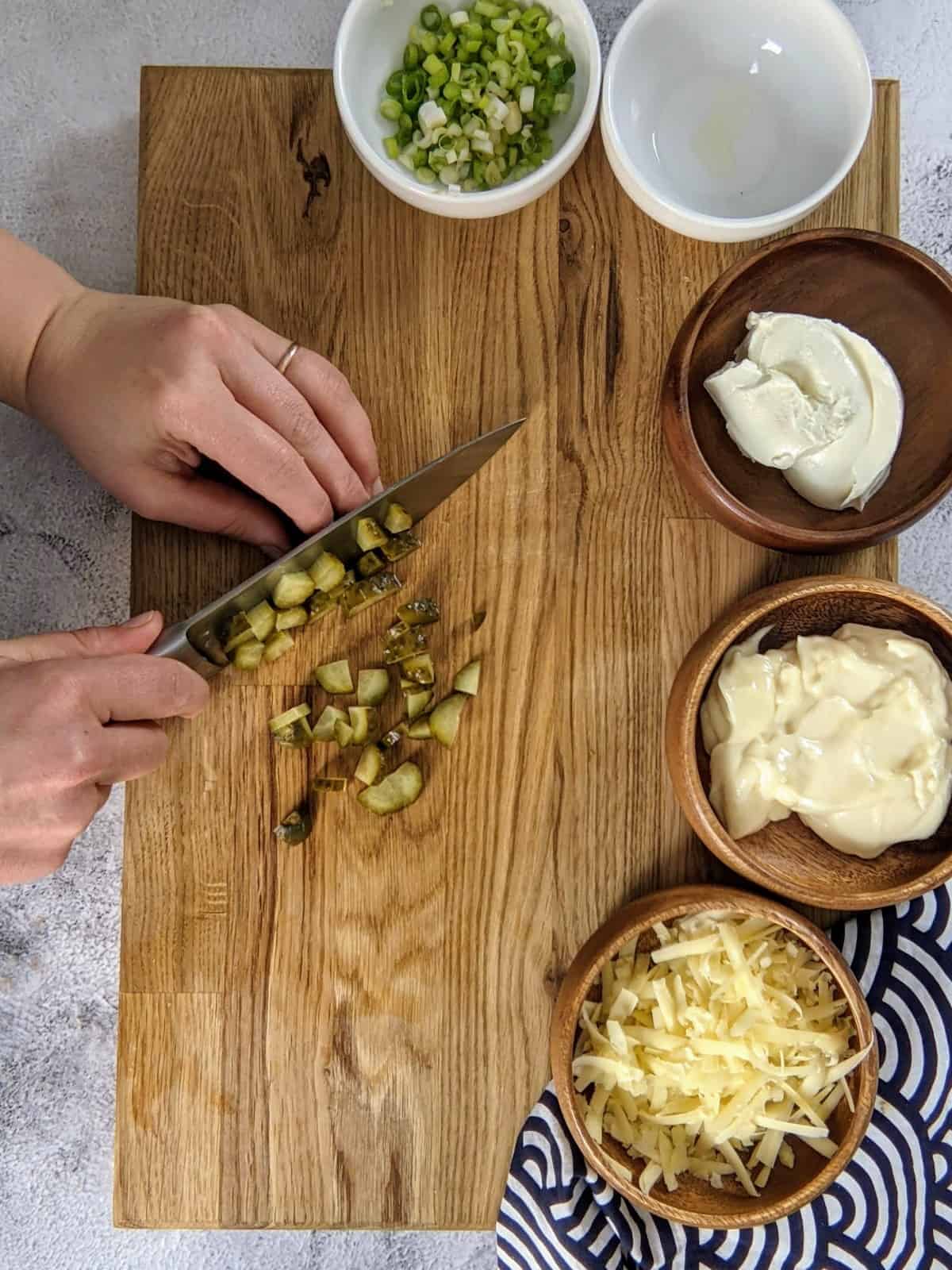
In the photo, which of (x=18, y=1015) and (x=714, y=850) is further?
(x=18, y=1015)

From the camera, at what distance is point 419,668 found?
1.03 m

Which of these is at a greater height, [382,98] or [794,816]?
[382,98]

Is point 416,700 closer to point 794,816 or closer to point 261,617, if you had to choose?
point 261,617

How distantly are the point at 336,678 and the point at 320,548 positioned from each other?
126mm

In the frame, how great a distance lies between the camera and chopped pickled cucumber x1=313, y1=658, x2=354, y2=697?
3.41ft

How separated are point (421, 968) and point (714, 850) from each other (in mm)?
304

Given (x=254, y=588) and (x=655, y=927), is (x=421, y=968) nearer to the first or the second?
(x=655, y=927)

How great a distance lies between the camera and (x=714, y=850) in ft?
3.17

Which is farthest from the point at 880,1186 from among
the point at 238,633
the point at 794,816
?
the point at 238,633

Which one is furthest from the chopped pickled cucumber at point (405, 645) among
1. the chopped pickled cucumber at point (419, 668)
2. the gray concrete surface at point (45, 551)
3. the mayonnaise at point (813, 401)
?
the gray concrete surface at point (45, 551)

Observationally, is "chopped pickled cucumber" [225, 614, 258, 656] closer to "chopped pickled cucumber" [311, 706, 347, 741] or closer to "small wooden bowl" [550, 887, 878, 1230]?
"chopped pickled cucumber" [311, 706, 347, 741]

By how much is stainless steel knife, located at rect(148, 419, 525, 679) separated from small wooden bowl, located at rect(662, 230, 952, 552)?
184 millimetres

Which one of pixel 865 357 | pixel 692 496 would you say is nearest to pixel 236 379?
pixel 692 496

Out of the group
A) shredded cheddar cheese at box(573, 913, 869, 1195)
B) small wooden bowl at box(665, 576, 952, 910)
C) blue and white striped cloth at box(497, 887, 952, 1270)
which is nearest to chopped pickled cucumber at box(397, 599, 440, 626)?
small wooden bowl at box(665, 576, 952, 910)
